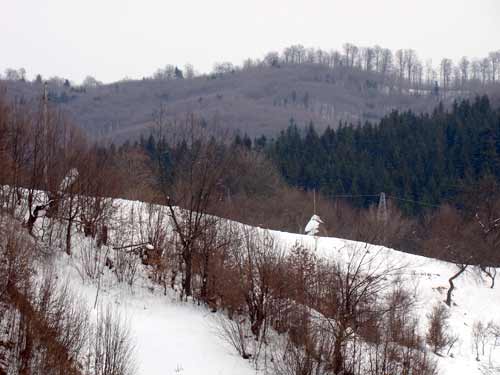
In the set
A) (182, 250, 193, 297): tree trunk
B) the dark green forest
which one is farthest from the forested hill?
(182, 250, 193, 297): tree trunk

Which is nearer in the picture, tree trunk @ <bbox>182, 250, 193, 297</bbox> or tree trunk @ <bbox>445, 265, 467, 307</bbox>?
tree trunk @ <bbox>182, 250, 193, 297</bbox>

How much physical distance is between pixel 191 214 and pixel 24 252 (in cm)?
985

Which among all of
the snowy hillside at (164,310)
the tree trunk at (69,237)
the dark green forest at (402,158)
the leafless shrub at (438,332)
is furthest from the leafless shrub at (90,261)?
the dark green forest at (402,158)

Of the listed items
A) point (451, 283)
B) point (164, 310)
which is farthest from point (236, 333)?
point (451, 283)

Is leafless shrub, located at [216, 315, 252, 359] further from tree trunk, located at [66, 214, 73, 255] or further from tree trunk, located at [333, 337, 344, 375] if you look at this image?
tree trunk, located at [66, 214, 73, 255]

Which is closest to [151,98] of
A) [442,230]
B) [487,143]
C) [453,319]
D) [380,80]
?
[380,80]

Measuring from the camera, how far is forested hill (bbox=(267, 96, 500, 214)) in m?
54.8

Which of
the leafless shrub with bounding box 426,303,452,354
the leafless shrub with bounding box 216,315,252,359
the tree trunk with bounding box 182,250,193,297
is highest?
the tree trunk with bounding box 182,250,193,297

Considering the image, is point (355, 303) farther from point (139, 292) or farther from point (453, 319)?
point (453, 319)

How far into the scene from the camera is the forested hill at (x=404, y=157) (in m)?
54.8

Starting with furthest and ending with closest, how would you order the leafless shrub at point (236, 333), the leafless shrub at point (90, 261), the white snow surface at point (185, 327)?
the leafless shrub at point (90, 261), the leafless shrub at point (236, 333), the white snow surface at point (185, 327)

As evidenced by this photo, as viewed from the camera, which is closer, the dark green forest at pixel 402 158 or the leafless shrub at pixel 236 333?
the leafless shrub at pixel 236 333

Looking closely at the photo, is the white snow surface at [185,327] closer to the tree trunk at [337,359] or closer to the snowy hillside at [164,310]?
the snowy hillside at [164,310]

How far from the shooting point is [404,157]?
59.8 m
